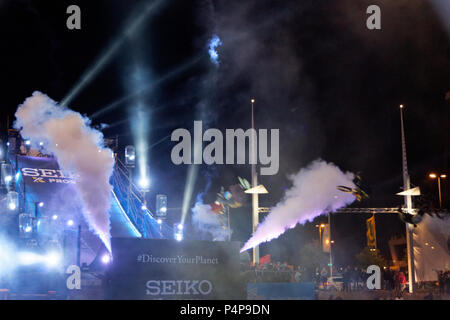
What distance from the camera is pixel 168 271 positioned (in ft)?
30.5

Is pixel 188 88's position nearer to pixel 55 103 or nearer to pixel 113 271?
pixel 55 103

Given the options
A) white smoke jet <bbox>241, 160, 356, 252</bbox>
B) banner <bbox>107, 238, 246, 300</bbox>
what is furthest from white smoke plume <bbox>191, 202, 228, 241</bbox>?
banner <bbox>107, 238, 246, 300</bbox>

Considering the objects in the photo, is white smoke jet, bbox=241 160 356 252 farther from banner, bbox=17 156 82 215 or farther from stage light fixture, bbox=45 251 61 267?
banner, bbox=17 156 82 215

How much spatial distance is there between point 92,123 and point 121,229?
22.0ft

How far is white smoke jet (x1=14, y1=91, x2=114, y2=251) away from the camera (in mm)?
24078

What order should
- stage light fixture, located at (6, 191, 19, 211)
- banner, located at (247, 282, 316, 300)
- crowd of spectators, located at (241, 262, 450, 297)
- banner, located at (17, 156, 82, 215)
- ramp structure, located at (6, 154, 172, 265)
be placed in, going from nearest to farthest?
1. banner, located at (247, 282, 316, 300)
2. crowd of spectators, located at (241, 262, 450, 297)
3. stage light fixture, located at (6, 191, 19, 211)
4. ramp structure, located at (6, 154, 172, 265)
5. banner, located at (17, 156, 82, 215)

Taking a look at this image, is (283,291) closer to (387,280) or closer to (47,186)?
(387,280)

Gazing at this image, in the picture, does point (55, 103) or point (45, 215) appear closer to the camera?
point (55, 103)

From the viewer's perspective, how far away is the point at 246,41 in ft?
84.8

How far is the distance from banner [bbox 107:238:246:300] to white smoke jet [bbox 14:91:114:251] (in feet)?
46.7

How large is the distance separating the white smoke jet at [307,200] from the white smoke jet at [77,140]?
8.34m

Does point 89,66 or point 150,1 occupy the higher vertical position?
point 150,1

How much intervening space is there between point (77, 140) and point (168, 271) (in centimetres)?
1787

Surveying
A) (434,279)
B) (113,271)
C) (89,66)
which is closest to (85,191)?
(89,66)
